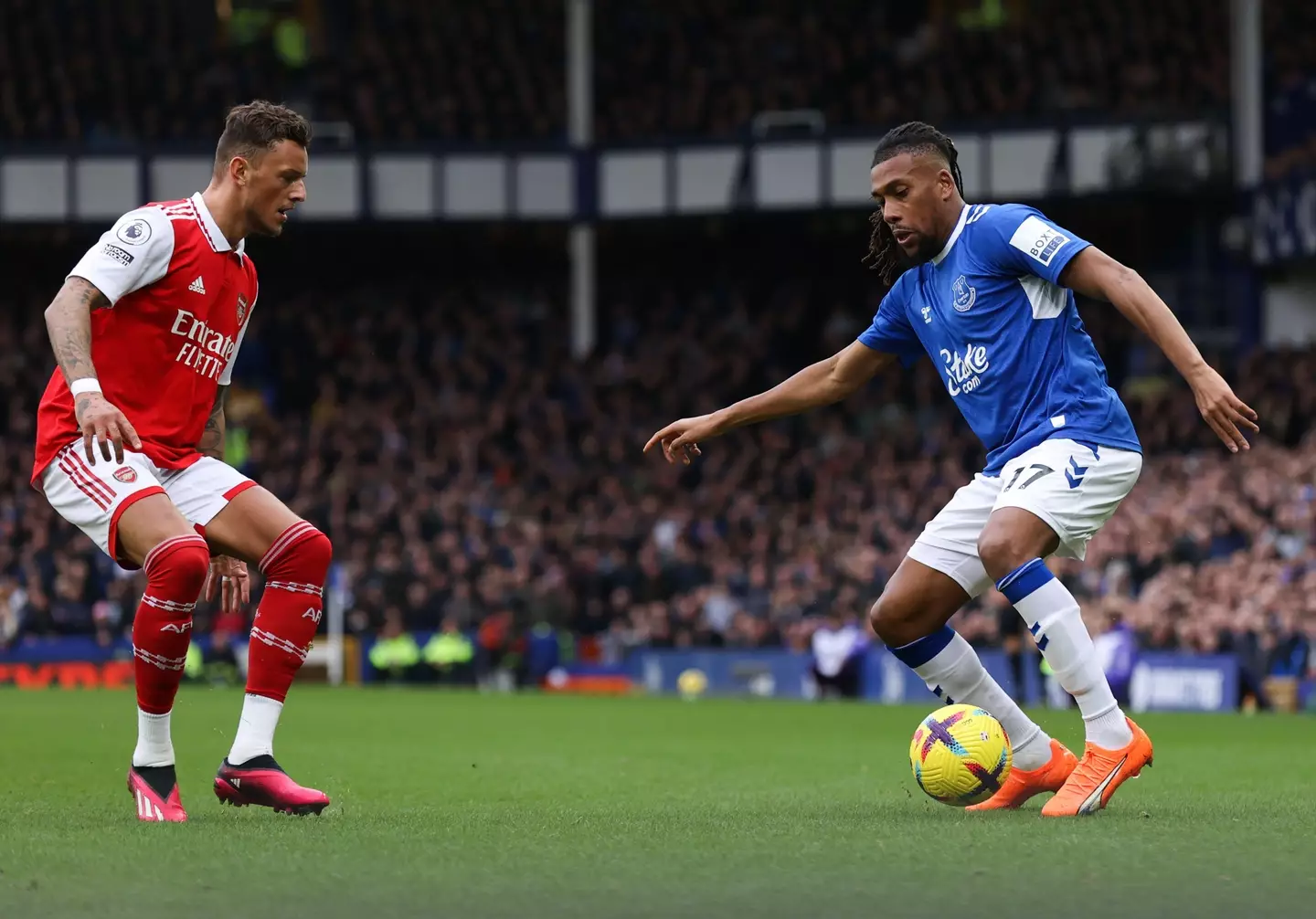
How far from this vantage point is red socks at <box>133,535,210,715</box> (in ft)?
20.5

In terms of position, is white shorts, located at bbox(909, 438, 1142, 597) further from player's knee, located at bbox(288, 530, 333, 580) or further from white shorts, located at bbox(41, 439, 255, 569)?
white shorts, located at bbox(41, 439, 255, 569)

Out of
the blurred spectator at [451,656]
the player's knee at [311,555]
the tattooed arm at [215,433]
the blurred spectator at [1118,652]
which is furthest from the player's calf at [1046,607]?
the blurred spectator at [451,656]

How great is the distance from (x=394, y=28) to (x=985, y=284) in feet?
104

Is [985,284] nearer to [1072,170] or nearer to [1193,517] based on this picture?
[1193,517]

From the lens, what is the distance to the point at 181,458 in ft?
22.0

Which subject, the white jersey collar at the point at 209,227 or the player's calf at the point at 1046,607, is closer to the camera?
the player's calf at the point at 1046,607

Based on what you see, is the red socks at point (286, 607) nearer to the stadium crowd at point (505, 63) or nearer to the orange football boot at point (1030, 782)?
the orange football boot at point (1030, 782)

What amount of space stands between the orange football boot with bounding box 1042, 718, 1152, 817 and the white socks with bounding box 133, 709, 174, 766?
297 centimetres

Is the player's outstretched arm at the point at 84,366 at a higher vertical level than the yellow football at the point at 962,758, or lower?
higher

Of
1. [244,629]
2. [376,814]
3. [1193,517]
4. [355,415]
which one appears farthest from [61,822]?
[355,415]

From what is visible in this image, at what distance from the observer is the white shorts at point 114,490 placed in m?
6.37

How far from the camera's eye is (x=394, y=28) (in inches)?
1457

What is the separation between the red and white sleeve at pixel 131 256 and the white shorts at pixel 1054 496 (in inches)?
114

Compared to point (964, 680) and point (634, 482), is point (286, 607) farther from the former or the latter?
point (634, 482)
